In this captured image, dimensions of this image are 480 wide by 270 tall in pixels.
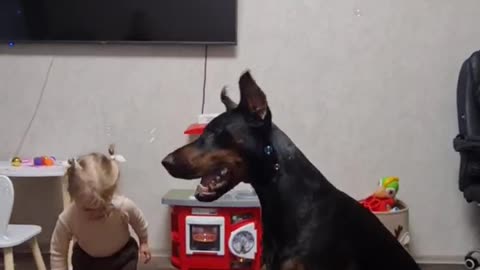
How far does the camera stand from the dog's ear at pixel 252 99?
3.76ft

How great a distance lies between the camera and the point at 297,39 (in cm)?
289

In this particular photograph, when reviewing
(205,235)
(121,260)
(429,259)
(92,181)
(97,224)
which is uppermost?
(92,181)

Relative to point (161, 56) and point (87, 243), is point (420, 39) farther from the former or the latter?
point (87, 243)

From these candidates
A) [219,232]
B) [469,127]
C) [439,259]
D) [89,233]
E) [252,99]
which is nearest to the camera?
[252,99]

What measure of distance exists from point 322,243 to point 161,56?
6.34ft

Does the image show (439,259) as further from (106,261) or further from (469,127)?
(106,261)

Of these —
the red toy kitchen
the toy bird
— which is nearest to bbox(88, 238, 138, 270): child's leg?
the red toy kitchen

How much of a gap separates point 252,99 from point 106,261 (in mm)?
940

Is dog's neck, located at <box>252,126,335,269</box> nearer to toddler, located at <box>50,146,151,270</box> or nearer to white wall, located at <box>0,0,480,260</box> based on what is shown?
toddler, located at <box>50,146,151,270</box>

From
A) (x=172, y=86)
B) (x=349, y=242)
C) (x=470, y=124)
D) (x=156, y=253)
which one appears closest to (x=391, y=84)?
(x=470, y=124)

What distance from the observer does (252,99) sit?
3.84 ft

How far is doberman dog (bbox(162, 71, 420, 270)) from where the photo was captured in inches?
45.6

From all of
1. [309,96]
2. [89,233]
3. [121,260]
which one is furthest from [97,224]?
[309,96]

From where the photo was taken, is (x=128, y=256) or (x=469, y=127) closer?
(x=128, y=256)
